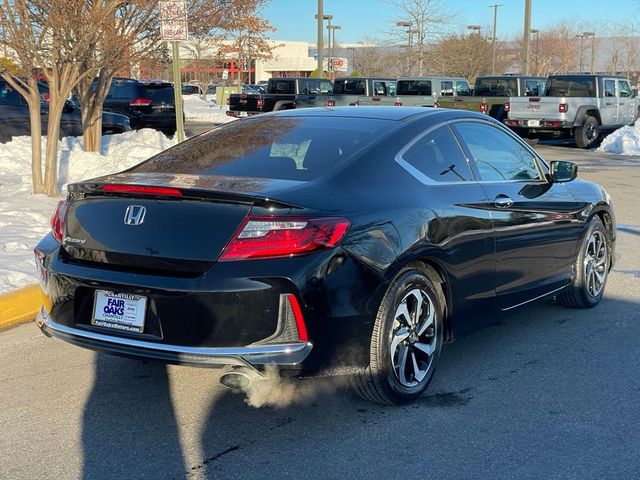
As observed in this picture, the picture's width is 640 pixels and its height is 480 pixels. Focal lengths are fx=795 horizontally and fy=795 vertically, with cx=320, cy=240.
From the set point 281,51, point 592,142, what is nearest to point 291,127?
point 592,142

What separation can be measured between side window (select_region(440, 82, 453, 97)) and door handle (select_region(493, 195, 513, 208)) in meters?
22.0

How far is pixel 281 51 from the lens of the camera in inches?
3716

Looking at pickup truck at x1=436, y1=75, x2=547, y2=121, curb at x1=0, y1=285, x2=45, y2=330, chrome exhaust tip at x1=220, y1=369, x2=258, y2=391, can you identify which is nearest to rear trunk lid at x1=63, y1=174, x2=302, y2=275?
chrome exhaust tip at x1=220, y1=369, x2=258, y2=391

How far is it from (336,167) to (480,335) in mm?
2040

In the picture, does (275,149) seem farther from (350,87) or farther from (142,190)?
(350,87)

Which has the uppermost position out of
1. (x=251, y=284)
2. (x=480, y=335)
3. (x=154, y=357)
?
(x=251, y=284)

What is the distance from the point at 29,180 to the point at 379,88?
17.5 metres

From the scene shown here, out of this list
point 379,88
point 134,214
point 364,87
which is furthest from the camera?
point 379,88

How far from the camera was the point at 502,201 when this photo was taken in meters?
5.08

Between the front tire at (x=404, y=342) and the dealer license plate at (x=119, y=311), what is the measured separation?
1127 millimetres

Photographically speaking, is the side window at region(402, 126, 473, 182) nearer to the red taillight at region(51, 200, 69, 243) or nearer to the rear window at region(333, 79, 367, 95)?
the red taillight at region(51, 200, 69, 243)

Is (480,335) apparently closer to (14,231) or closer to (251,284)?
(251,284)

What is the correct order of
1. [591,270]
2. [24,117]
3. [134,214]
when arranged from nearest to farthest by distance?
[134,214] < [591,270] < [24,117]

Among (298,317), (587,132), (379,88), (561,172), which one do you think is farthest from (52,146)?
(379,88)
